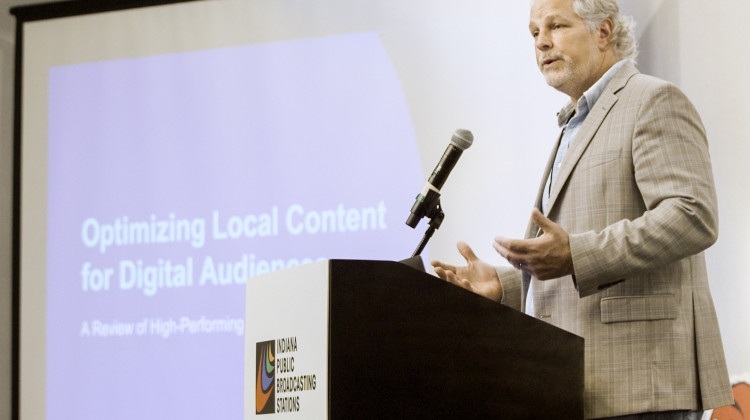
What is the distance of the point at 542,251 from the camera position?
69.6 inches

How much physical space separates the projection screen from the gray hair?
3.77ft

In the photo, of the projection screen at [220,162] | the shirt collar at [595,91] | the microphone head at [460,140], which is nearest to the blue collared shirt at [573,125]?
the shirt collar at [595,91]

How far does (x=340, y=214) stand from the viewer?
3.84 metres

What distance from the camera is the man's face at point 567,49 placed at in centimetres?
240

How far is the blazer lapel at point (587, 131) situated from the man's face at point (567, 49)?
0.19 metres

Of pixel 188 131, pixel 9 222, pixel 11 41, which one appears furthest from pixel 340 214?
pixel 11 41

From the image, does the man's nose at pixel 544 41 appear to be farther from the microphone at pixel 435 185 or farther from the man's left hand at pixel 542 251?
the man's left hand at pixel 542 251

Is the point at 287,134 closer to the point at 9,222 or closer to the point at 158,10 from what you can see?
the point at 158,10

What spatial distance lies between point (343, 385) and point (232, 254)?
2589 millimetres

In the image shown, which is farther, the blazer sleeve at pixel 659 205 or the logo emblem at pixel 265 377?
the blazer sleeve at pixel 659 205

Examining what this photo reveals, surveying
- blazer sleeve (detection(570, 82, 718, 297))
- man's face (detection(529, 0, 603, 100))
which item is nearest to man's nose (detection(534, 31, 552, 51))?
man's face (detection(529, 0, 603, 100))

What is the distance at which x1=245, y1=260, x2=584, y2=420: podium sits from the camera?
4.84ft

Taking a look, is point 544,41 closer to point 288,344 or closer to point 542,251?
point 542,251

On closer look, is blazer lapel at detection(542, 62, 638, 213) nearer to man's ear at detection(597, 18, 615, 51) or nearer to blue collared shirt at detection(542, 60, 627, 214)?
blue collared shirt at detection(542, 60, 627, 214)
